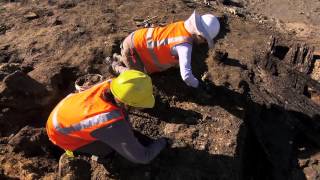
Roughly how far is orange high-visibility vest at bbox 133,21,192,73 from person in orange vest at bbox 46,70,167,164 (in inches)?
45.2

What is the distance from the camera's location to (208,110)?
6191 millimetres

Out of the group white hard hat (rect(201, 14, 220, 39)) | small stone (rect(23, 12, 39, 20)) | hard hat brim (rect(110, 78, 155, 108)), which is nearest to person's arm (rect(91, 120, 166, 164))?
hard hat brim (rect(110, 78, 155, 108))

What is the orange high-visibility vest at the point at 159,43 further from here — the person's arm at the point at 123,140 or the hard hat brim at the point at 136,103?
the person's arm at the point at 123,140

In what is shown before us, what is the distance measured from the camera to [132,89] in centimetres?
455

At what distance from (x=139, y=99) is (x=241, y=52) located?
3243mm

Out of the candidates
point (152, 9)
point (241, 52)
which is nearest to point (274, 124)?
point (241, 52)

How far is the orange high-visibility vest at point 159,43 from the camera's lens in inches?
225

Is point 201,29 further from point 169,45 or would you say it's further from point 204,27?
point 169,45

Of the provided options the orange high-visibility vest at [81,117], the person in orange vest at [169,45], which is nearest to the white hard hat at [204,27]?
the person in orange vest at [169,45]

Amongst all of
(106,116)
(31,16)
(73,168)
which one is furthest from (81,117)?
(31,16)

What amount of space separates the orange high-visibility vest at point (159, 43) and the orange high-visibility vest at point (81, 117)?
4.09 ft

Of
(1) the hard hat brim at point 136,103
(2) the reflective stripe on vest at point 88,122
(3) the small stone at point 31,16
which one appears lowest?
(3) the small stone at point 31,16

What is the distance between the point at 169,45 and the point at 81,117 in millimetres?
1687

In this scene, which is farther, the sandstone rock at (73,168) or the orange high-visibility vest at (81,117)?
the sandstone rock at (73,168)
